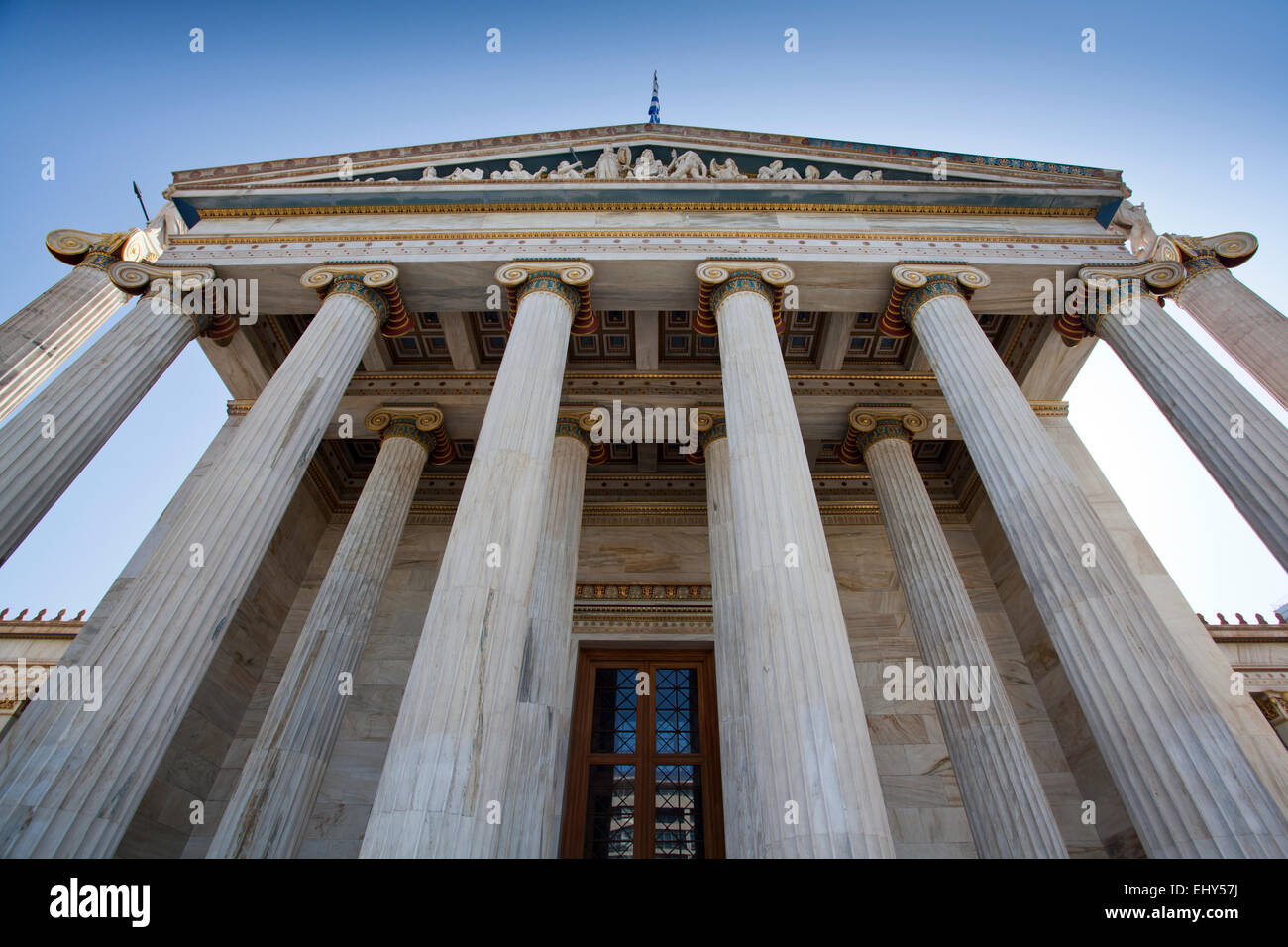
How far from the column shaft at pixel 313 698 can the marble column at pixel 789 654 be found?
6.21 m

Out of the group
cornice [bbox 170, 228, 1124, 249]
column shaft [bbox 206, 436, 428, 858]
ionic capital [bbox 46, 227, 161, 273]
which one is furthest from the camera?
cornice [bbox 170, 228, 1124, 249]

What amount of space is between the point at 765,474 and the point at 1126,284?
7.70 m

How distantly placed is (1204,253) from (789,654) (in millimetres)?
10561

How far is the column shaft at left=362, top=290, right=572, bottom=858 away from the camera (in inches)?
223

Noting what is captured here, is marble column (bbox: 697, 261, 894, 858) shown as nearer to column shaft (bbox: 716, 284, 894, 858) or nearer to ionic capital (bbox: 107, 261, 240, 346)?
column shaft (bbox: 716, 284, 894, 858)

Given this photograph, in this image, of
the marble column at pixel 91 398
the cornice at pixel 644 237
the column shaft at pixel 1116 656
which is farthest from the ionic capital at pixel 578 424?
the column shaft at pixel 1116 656

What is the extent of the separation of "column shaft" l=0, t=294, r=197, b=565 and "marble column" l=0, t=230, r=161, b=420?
0.48 meters

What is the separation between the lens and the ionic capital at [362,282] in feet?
36.8

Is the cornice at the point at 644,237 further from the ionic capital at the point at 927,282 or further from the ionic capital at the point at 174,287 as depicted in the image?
the ionic capital at the point at 174,287

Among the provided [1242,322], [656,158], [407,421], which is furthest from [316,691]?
[1242,322]

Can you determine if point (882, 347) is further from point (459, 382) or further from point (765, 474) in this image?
point (459, 382)

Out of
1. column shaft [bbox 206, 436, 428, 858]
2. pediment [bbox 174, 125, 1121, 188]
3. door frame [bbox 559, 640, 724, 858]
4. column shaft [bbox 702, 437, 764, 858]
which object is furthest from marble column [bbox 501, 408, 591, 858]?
pediment [bbox 174, 125, 1121, 188]
